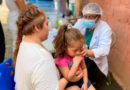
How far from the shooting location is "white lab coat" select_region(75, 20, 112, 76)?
7.42ft

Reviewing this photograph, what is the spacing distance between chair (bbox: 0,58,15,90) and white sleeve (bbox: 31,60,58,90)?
0.33 metres

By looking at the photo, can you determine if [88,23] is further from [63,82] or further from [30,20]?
[30,20]

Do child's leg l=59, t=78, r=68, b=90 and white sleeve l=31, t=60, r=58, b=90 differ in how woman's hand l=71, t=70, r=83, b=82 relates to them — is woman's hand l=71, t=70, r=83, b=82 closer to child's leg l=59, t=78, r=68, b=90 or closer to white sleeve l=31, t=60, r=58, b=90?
child's leg l=59, t=78, r=68, b=90

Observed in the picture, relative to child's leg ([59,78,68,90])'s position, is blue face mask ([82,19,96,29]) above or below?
above

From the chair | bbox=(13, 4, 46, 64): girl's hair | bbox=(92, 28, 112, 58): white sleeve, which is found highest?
A: bbox=(13, 4, 46, 64): girl's hair

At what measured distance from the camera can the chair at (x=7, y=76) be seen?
1491 mm

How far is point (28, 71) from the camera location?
124cm

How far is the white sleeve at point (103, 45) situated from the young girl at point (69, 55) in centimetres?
56

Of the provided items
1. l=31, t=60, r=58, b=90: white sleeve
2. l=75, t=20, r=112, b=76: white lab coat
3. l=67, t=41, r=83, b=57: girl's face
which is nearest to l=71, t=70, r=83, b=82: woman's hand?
l=67, t=41, r=83, b=57: girl's face

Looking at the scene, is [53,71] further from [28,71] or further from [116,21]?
[116,21]

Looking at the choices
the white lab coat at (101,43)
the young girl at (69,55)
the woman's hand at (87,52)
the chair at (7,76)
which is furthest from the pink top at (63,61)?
the white lab coat at (101,43)

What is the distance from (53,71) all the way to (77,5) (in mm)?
3095

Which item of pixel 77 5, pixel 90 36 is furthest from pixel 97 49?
pixel 77 5

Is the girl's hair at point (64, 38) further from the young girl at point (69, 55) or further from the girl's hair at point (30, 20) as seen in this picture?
the girl's hair at point (30, 20)
